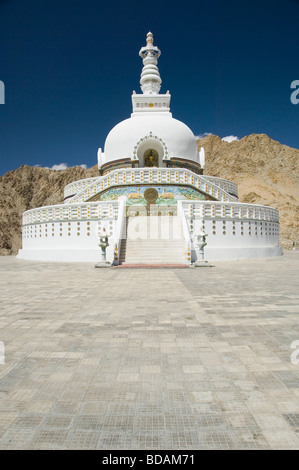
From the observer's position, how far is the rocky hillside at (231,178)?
6356cm

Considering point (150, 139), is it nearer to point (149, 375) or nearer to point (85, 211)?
point (85, 211)

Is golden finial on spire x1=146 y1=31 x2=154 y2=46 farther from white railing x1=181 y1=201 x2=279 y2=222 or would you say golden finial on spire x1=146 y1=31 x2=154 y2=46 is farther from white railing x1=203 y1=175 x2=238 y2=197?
white railing x1=181 y1=201 x2=279 y2=222

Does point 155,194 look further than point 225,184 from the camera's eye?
No

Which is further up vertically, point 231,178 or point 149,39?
point 149,39

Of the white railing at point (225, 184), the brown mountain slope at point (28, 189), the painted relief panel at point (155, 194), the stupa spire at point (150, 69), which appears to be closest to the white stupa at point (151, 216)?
the painted relief panel at point (155, 194)

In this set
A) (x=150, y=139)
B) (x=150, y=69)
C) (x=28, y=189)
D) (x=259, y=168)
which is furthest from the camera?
(x=259, y=168)

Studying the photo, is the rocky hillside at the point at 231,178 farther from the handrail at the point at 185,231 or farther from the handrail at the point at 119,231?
the handrail at the point at 119,231

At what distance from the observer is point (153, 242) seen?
52.9 feet

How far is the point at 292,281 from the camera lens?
31.0 ft

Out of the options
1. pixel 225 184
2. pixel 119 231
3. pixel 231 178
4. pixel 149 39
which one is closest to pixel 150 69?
pixel 149 39

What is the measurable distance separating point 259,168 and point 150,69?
56.2m

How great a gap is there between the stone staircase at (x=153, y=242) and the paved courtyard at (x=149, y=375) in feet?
27.5

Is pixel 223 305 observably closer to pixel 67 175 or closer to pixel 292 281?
pixel 292 281

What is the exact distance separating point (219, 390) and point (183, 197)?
57.4ft
